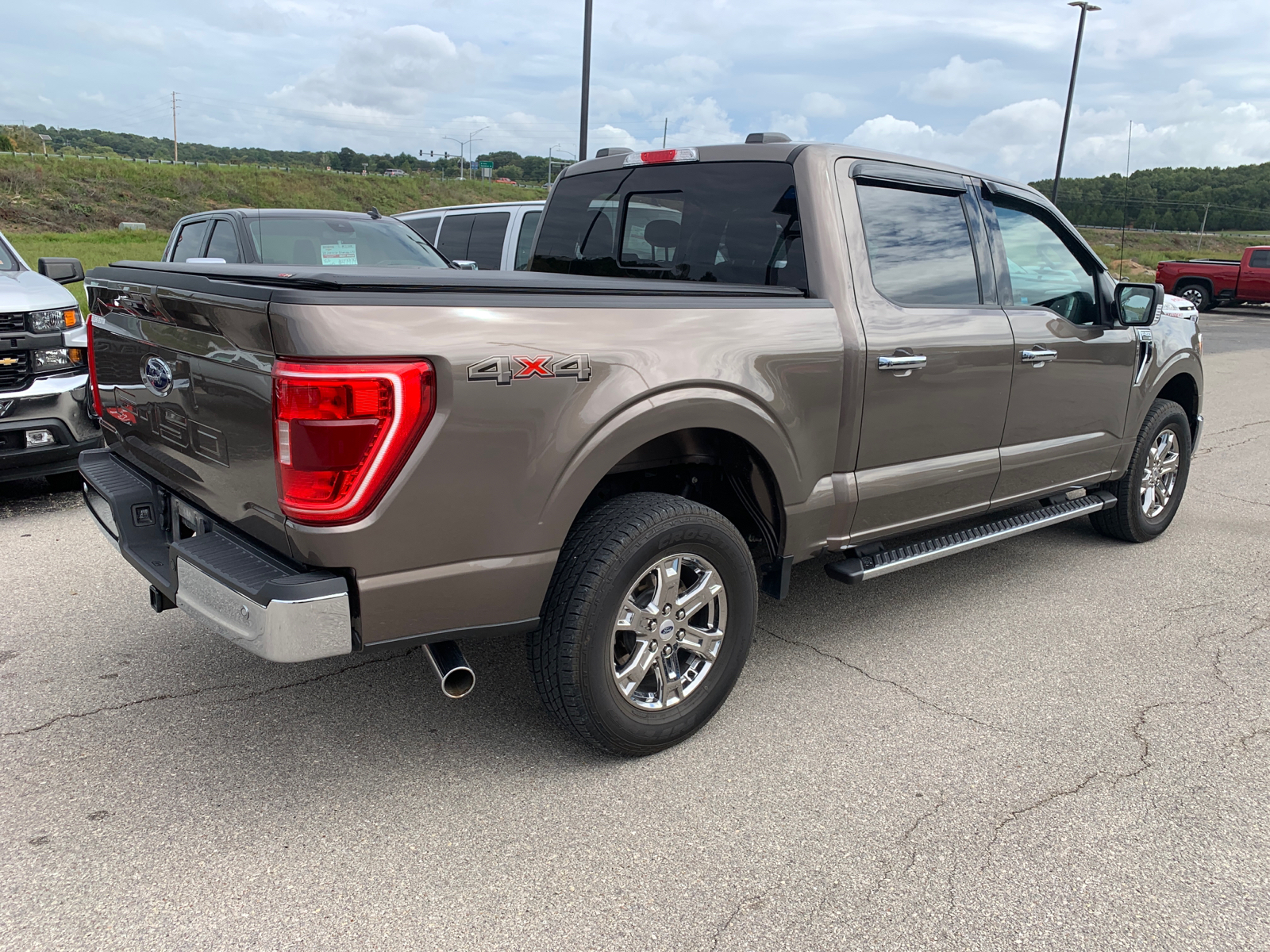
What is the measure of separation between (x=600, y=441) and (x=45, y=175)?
2108 inches

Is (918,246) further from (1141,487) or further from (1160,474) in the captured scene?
(1160,474)

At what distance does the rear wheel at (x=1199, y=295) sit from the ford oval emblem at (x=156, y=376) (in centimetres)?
2799

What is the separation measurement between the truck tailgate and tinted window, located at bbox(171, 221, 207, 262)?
5179 mm

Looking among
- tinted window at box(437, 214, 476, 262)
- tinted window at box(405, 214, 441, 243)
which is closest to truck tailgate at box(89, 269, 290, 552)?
tinted window at box(437, 214, 476, 262)

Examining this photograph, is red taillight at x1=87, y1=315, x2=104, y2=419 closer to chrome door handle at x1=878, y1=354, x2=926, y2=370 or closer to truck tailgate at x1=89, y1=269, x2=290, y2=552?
truck tailgate at x1=89, y1=269, x2=290, y2=552

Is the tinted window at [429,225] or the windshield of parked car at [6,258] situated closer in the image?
the windshield of parked car at [6,258]

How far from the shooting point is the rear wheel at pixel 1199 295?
84.0ft

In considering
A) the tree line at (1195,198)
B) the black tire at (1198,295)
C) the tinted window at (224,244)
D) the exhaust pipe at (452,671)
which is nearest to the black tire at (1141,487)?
the exhaust pipe at (452,671)

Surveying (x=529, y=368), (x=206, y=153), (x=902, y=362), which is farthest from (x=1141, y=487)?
(x=206, y=153)

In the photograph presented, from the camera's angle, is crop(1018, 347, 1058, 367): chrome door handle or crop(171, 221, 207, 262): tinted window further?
crop(171, 221, 207, 262): tinted window

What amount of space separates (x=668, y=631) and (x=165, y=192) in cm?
5492

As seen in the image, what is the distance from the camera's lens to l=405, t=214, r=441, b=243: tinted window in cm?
1054

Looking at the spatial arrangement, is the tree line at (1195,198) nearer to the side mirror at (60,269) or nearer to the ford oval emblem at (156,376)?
the side mirror at (60,269)

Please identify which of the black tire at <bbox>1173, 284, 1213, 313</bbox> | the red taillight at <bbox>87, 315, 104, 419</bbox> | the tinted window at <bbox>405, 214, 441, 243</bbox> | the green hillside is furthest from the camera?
the green hillside
